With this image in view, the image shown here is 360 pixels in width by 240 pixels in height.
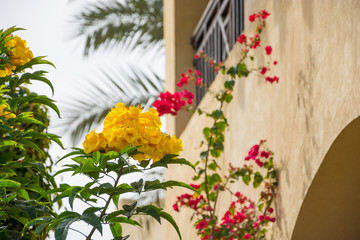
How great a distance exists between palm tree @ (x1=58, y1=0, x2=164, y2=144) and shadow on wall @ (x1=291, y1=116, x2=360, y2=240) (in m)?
Answer: 6.40

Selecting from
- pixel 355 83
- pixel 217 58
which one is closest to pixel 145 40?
pixel 217 58

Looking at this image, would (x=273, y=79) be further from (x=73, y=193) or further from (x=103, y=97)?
(x=103, y=97)

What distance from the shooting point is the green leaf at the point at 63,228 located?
1847 mm

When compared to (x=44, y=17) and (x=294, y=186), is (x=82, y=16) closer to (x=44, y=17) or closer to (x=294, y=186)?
(x=44, y=17)

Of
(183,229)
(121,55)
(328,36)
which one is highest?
(121,55)

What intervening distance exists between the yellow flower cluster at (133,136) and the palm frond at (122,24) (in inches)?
373

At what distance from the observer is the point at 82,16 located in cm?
1159

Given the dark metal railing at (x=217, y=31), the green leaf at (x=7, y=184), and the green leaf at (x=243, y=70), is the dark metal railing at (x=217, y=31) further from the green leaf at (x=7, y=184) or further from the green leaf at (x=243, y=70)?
the green leaf at (x=7, y=184)

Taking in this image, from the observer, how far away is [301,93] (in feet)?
14.1

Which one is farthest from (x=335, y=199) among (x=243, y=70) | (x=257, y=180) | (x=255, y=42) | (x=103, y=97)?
(x=103, y=97)

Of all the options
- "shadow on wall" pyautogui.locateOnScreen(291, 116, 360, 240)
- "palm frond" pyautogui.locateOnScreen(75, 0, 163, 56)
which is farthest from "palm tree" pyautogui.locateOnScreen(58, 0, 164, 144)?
"shadow on wall" pyautogui.locateOnScreen(291, 116, 360, 240)

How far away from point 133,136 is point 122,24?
1013cm

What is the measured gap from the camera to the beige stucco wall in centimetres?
358

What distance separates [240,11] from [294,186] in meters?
2.70
